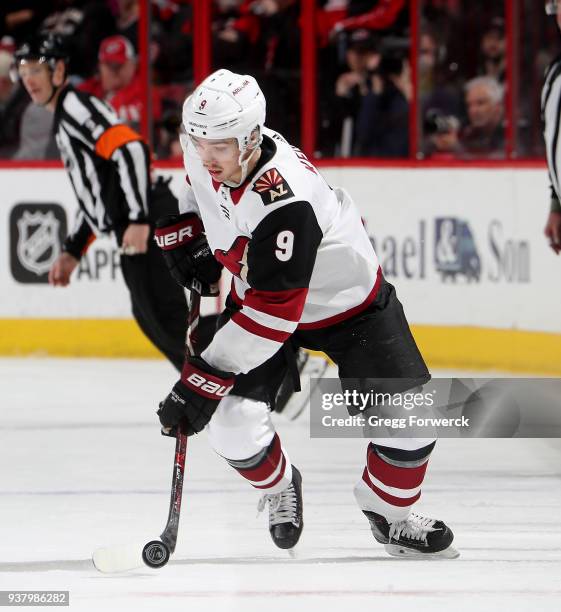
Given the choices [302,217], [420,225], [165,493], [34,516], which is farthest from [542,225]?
[302,217]

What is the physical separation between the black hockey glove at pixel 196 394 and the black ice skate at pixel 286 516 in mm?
398

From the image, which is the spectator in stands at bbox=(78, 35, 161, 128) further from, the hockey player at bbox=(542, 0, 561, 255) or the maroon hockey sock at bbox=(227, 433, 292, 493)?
the maroon hockey sock at bbox=(227, 433, 292, 493)

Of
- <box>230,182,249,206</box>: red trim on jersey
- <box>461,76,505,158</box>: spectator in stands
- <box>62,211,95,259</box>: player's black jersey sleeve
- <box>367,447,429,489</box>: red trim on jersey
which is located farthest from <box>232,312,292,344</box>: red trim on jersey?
<box>461,76,505,158</box>: spectator in stands

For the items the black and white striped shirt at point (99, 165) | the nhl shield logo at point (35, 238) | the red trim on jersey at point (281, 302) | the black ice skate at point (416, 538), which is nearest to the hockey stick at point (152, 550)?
the red trim on jersey at point (281, 302)

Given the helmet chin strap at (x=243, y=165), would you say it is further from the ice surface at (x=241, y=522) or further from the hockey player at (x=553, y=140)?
the hockey player at (x=553, y=140)

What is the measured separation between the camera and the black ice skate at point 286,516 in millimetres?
3424

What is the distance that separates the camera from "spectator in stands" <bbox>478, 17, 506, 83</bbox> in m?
6.49

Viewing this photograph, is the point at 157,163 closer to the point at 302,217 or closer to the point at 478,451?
the point at 478,451

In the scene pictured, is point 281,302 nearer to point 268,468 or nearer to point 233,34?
point 268,468

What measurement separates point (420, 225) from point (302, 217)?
11.7ft

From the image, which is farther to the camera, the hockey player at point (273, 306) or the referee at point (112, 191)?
the referee at point (112, 191)

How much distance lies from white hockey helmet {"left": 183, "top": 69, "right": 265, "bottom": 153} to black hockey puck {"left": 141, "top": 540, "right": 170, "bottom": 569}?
2.67ft

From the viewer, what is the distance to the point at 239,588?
315 cm

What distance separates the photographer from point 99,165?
5.22m
